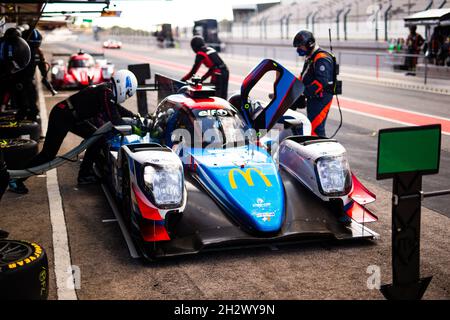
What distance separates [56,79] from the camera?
71.1 ft

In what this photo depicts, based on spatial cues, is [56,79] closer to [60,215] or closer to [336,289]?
[60,215]

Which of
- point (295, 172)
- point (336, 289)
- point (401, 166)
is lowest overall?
point (336, 289)

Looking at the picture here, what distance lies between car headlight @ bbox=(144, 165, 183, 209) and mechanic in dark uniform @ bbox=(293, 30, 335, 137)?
352 cm

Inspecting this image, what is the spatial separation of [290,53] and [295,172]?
109 feet

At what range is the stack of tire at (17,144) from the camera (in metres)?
Answer: 8.62

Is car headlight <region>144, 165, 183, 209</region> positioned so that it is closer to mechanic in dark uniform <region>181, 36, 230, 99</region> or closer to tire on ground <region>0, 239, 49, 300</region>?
tire on ground <region>0, 239, 49, 300</region>

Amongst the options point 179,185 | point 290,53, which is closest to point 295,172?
point 179,185

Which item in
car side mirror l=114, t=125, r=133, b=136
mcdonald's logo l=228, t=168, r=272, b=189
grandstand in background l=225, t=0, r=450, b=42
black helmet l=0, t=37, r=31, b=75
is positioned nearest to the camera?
mcdonald's logo l=228, t=168, r=272, b=189

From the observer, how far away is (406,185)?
172 inches

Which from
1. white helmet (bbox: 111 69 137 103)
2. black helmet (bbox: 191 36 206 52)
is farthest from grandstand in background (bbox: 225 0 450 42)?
white helmet (bbox: 111 69 137 103)

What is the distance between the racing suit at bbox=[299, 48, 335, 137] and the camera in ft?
29.4

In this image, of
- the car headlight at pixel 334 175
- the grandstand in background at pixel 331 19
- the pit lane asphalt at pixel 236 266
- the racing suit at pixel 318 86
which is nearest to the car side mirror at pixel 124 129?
the pit lane asphalt at pixel 236 266

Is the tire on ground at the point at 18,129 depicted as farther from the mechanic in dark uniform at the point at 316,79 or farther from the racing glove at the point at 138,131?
the mechanic in dark uniform at the point at 316,79

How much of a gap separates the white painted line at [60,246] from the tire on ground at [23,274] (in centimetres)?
36
